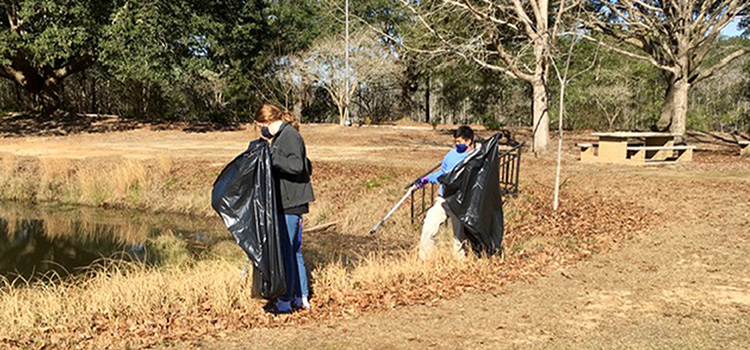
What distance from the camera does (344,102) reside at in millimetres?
29266

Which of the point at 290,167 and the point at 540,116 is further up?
the point at 540,116

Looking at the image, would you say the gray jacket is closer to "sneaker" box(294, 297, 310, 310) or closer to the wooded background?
"sneaker" box(294, 297, 310, 310)

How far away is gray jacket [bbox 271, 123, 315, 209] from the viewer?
445 centimetres

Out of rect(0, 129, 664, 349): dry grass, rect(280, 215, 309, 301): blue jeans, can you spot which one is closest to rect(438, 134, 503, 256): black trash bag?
rect(0, 129, 664, 349): dry grass

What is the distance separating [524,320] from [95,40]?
2256 cm

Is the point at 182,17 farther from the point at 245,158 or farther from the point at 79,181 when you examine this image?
the point at 245,158

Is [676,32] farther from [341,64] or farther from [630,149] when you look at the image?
[341,64]

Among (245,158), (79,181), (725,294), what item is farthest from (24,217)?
(725,294)

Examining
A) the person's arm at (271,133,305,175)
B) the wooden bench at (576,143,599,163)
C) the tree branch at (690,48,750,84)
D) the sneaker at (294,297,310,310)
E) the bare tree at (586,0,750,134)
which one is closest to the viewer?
the person's arm at (271,133,305,175)

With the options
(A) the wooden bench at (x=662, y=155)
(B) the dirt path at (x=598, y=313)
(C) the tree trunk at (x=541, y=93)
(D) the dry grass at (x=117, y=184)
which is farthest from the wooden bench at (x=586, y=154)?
(D) the dry grass at (x=117, y=184)

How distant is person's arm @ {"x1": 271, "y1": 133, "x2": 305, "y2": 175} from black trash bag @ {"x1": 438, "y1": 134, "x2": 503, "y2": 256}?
2.14m

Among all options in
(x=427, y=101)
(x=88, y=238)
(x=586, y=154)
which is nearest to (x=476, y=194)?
(x=88, y=238)

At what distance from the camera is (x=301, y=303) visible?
16.7ft

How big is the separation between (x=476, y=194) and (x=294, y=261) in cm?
225
